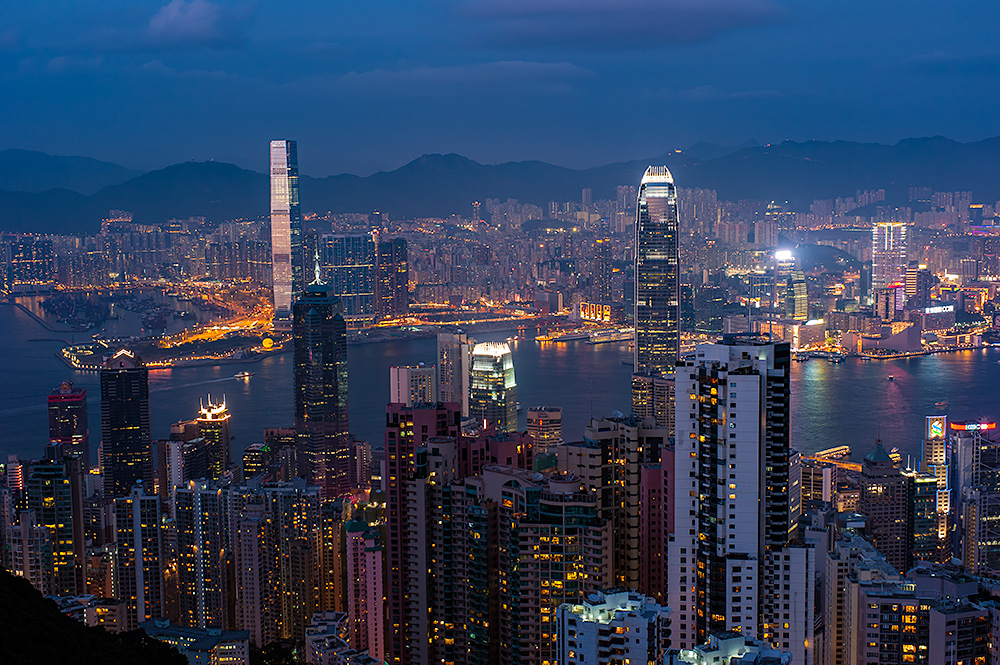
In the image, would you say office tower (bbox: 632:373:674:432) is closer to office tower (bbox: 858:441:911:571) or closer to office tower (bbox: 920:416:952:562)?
office tower (bbox: 920:416:952:562)

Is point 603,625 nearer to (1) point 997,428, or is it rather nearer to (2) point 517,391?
(1) point 997,428

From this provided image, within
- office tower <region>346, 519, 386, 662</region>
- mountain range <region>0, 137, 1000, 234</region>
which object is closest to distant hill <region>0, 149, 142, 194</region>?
mountain range <region>0, 137, 1000, 234</region>

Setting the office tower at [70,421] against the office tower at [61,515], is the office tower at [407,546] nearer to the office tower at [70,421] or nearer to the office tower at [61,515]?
the office tower at [61,515]

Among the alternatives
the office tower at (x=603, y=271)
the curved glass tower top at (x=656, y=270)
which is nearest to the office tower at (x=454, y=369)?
the curved glass tower top at (x=656, y=270)

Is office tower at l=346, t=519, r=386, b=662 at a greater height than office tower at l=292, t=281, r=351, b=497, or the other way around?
office tower at l=292, t=281, r=351, b=497

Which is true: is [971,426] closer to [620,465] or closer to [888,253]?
[620,465]

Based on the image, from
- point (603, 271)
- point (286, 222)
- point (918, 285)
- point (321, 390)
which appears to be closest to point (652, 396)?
point (321, 390)
